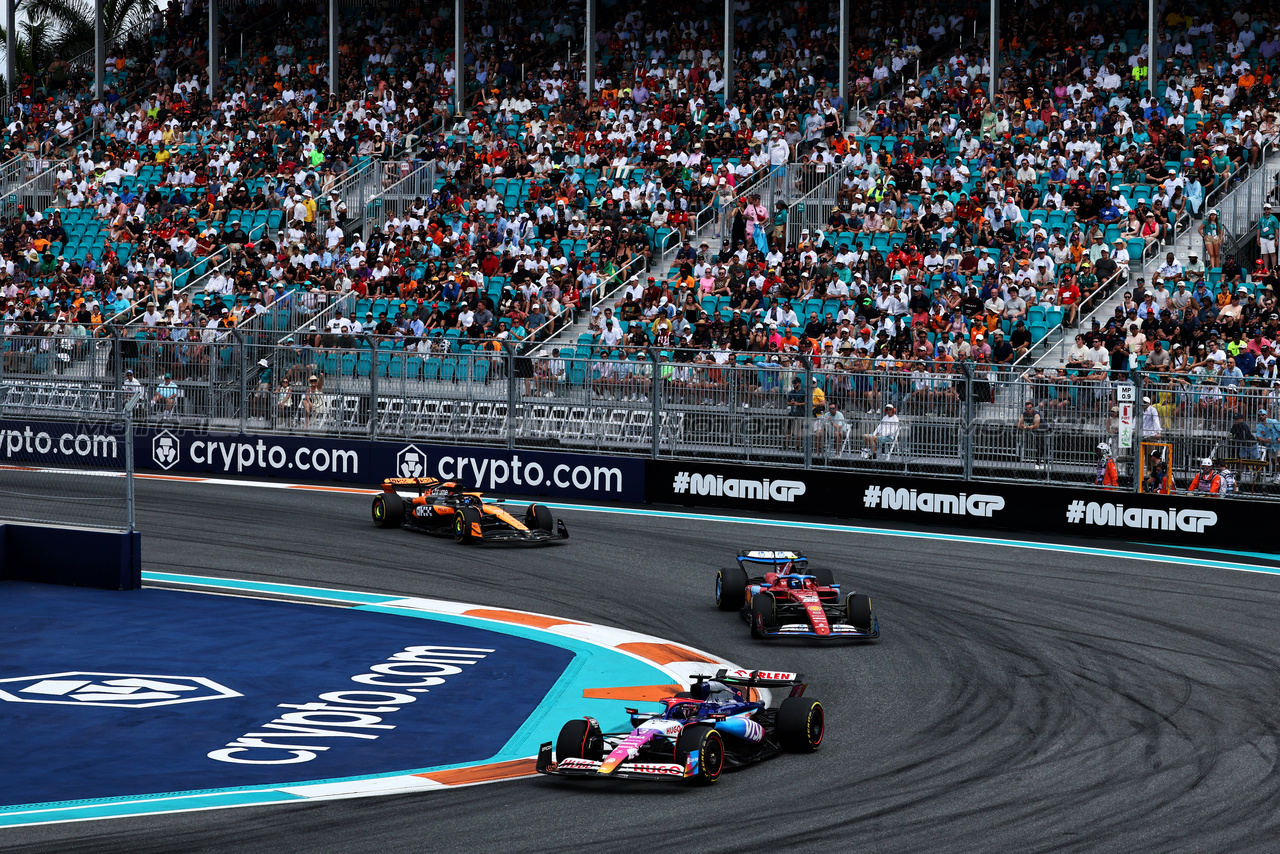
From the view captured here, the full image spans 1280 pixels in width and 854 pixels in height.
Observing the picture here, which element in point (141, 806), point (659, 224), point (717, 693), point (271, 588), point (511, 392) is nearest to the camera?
point (141, 806)

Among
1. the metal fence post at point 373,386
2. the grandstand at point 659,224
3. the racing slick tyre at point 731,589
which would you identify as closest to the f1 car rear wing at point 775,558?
the racing slick tyre at point 731,589

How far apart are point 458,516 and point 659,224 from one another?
12760 mm

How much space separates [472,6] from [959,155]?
16687 mm

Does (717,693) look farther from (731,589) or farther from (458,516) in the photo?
(458,516)

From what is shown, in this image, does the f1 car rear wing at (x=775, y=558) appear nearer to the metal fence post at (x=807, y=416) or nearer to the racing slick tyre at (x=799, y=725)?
the racing slick tyre at (x=799, y=725)

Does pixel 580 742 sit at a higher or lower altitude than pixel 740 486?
lower

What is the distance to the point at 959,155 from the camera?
2883cm

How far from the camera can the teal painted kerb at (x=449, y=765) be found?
8812 millimetres

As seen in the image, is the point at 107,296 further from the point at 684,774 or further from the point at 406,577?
the point at 684,774

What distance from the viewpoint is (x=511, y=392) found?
73.9 ft

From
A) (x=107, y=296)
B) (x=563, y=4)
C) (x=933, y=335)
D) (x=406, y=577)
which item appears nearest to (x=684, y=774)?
(x=406, y=577)

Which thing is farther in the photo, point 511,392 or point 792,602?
point 511,392

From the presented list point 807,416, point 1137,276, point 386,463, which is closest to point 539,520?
point 807,416

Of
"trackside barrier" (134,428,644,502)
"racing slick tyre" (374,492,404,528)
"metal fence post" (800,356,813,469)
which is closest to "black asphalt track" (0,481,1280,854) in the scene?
"racing slick tyre" (374,492,404,528)
